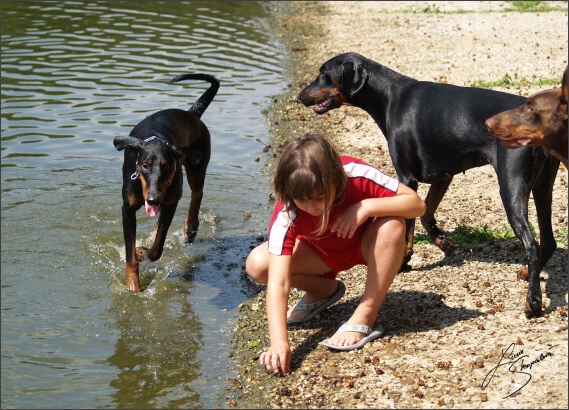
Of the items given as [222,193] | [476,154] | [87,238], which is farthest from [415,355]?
[222,193]

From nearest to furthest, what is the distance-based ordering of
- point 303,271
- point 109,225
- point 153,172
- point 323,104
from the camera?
point 303,271 → point 153,172 → point 323,104 → point 109,225

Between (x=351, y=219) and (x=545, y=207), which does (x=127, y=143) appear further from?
(x=545, y=207)

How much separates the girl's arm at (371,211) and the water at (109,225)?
1138mm

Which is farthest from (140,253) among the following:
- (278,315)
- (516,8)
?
(516,8)

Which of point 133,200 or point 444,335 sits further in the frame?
point 133,200

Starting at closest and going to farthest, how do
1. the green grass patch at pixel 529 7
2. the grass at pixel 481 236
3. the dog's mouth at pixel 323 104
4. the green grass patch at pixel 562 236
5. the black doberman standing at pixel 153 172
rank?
the black doberman standing at pixel 153 172 < the green grass patch at pixel 562 236 < the grass at pixel 481 236 < the dog's mouth at pixel 323 104 < the green grass patch at pixel 529 7

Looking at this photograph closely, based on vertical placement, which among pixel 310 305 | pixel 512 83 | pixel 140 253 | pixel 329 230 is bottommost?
pixel 140 253

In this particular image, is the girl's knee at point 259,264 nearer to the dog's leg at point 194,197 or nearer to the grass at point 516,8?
the dog's leg at point 194,197

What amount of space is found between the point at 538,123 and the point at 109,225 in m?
4.11

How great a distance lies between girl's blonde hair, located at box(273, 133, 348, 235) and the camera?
165 inches

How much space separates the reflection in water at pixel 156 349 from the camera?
179 inches

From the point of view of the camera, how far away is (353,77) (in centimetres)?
633

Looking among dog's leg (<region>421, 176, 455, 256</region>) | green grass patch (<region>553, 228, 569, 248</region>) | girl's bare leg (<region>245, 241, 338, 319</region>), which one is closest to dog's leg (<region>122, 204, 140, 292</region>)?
girl's bare leg (<region>245, 241, 338, 319</region>)

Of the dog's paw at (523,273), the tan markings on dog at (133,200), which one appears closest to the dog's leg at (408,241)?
the dog's paw at (523,273)
